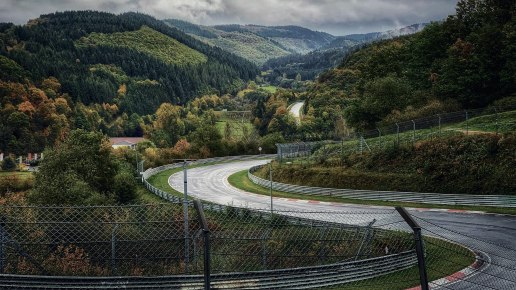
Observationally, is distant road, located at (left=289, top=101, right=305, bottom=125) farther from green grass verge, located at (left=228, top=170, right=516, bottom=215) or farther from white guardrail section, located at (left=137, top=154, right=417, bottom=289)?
white guardrail section, located at (left=137, top=154, right=417, bottom=289)

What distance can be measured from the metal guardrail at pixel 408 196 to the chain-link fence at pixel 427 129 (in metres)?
5.29

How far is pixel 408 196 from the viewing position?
3866 cm

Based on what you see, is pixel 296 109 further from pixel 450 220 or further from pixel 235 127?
pixel 450 220

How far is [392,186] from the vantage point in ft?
134

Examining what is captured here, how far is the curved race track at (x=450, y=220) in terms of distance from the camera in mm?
16152

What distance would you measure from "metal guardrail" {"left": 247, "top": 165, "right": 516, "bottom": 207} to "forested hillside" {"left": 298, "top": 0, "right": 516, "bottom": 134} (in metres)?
17.3

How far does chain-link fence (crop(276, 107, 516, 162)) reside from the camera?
42531 millimetres

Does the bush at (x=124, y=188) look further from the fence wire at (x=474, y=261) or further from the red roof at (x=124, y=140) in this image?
the red roof at (x=124, y=140)

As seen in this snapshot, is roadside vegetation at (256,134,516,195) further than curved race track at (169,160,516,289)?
Yes

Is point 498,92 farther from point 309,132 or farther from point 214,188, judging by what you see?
point 309,132

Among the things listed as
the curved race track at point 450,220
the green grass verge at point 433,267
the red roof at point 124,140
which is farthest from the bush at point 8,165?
the green grass verge at point 433,267

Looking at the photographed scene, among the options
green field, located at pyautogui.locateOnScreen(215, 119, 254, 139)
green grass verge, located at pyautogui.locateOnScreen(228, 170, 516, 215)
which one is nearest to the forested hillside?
green grass verge, located at pyautogui.locateOnScreen(228, 170, 516, 215)

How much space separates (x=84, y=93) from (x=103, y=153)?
135263 mm

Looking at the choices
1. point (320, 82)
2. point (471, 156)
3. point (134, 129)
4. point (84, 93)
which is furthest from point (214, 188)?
point (84, 93)
